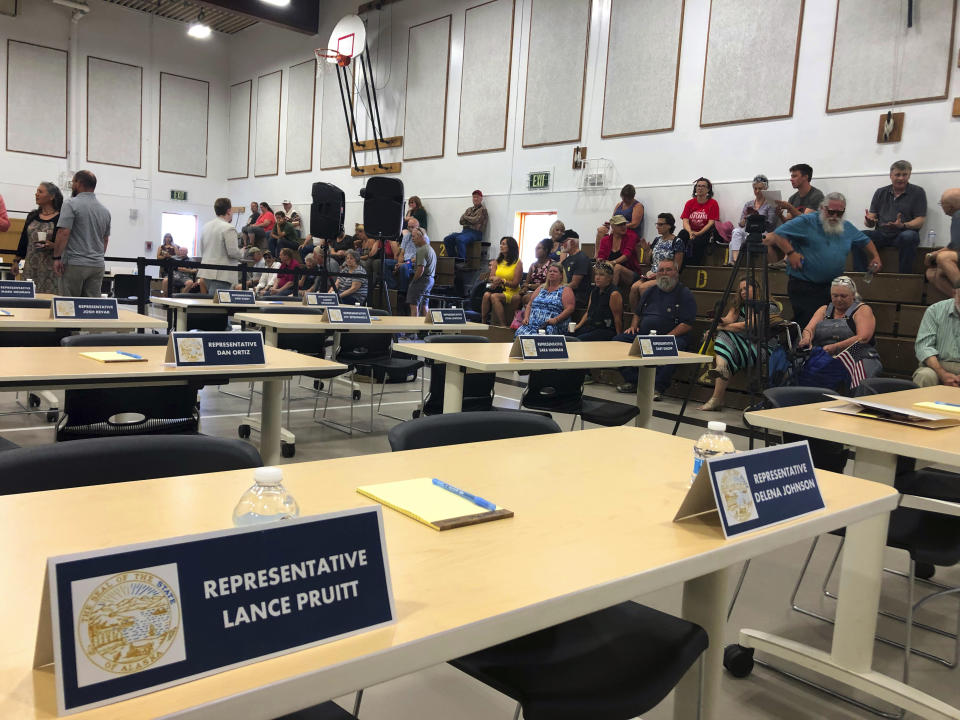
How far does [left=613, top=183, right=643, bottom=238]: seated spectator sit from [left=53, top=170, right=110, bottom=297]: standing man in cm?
520

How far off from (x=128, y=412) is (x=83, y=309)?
157 cm

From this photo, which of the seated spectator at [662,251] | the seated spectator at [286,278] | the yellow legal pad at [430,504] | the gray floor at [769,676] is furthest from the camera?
the seated spectator at [286,278]

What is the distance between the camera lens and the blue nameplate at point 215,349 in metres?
2.69

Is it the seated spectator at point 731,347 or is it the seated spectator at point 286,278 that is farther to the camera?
the seated spectator at point 286,278

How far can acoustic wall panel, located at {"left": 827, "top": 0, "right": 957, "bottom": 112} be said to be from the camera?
6.36 m

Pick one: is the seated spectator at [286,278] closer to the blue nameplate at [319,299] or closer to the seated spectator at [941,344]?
the blue nameplate at [319,299]

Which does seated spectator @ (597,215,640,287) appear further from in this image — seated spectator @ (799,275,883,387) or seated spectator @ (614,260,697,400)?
seated spectator @ (799,275,883,387)

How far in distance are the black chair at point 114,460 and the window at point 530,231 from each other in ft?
28.6

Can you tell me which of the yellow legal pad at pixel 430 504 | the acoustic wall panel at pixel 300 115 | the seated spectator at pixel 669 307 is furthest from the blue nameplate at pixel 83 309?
Answer: the acoustic wall panel at pixel 300 115

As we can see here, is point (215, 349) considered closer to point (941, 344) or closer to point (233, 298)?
point (233, 298)

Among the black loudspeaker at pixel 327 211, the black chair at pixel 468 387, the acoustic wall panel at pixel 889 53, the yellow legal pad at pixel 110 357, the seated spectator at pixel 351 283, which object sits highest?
the acoustic wall panel at pixel 889 53

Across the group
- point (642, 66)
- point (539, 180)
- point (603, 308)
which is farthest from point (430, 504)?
point (539, 180)

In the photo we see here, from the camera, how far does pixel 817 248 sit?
602 cm

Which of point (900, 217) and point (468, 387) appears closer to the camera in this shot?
point (468, 387)
